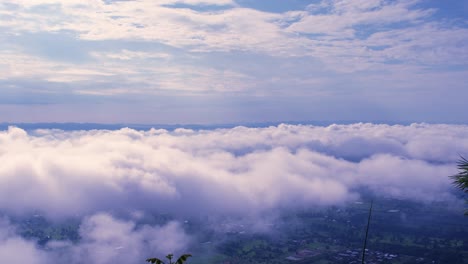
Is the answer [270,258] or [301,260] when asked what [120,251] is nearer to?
[270,258]

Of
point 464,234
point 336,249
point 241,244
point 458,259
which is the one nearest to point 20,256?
point 241,244

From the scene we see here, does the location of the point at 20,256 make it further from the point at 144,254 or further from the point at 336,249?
the point at 336,249

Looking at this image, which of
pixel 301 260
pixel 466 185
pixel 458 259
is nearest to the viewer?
pixel 466 185

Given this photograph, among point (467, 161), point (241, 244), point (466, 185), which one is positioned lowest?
point (241, 244)

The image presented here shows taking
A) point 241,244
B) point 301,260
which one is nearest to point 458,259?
point 301,260

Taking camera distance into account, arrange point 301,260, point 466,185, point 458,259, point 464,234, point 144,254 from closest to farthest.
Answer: point 466,185 → point 458,259 → point 301,260 → point 144,254 → point 464,234

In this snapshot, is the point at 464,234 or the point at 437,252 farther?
the point at 464,234

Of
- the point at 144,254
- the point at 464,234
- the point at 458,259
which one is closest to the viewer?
the point at 458,259

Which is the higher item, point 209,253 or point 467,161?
point 467,161

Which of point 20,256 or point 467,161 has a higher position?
point 467,161
